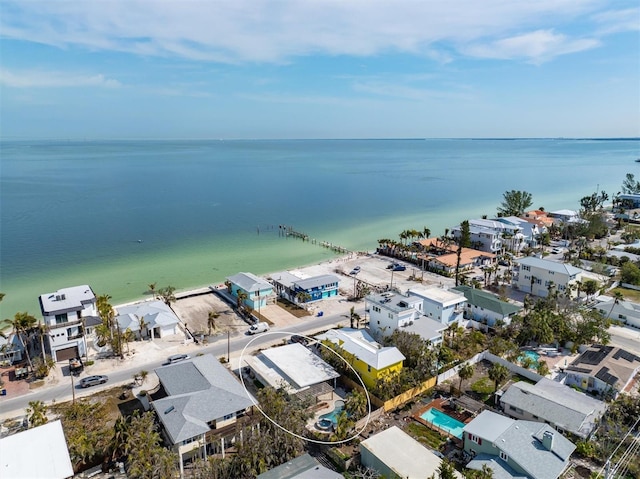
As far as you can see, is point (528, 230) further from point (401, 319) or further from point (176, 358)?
point (176, 358)

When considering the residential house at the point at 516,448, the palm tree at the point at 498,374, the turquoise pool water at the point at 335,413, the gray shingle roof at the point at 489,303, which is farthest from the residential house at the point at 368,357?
the gray shingle roof at the point at 489,303

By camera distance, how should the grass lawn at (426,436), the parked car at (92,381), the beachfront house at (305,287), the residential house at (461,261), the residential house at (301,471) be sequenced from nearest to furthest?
1. the residential house at (301,471)
2. the grass lawn at (426,436)
3. the parked car at (92,381)
4. the beachfront house at (305,287)
5. the residential house at (461,261)

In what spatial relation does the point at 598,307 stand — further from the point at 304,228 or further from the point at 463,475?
the point at 304,228

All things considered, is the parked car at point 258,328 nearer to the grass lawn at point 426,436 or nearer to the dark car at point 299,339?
the dark car at point 299,339

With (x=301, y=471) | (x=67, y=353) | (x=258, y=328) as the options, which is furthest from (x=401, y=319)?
(x=67, y=353)

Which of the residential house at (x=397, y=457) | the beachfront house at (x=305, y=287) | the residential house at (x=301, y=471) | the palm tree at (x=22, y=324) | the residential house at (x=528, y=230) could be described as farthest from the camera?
the residential house at (x=528, y=230)

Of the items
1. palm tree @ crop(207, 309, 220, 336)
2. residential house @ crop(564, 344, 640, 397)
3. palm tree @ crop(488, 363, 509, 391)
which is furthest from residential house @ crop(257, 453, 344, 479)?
residential house @ crop(564, 344, 640, 397)

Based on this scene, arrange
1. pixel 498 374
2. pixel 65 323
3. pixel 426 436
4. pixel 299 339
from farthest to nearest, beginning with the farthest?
pixel 299 339
pixel 65 323
pixel 498 374
pixel 426 436
